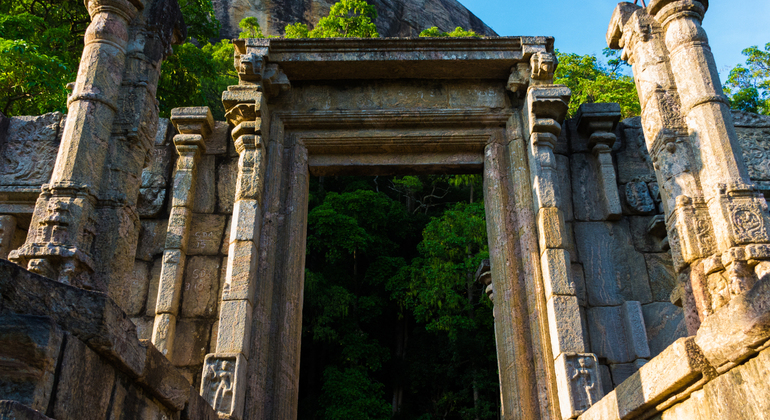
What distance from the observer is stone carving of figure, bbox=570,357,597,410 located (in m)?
4.66

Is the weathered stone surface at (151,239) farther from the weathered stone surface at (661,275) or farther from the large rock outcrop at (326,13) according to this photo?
the large rock outcrop at (326,13)

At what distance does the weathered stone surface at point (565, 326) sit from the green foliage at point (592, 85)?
908cm

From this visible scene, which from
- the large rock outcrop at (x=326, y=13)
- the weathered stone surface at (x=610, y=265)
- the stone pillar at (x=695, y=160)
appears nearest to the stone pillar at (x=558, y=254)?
the weathered stone surface at (x=610, y=265)

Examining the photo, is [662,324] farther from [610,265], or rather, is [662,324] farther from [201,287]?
[201,287]

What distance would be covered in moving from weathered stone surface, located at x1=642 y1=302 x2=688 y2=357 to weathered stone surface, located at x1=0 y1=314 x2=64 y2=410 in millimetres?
5096

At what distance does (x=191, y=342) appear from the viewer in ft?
18.3

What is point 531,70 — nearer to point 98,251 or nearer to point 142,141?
point 142,141

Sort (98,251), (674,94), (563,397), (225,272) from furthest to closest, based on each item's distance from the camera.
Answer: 1. (225,272)
2. (674,94)
3. (563,397)
4. (98,251)

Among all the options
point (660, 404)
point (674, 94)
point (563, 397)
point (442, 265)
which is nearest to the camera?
point (660, 404)

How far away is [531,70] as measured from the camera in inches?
241

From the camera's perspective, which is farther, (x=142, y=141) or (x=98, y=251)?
(x=142, y=141)

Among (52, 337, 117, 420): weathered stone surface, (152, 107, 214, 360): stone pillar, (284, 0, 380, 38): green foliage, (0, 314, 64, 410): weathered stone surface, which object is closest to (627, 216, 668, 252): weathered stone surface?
(152, 107, 214, 360): stone pillar

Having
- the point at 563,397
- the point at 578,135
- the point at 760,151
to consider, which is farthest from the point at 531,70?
the point at 563,397

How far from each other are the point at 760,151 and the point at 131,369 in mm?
6533
